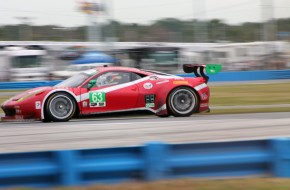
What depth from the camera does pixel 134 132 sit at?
813 centimetres

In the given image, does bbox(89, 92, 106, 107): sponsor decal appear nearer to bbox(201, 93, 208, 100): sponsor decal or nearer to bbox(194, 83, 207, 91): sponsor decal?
bbox(194, 83, 207, 91): sponsor decal

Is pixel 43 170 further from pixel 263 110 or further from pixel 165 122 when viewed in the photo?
pixel 263 110

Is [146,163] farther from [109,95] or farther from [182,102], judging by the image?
[182,102]

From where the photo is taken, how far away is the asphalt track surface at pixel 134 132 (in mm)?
7074

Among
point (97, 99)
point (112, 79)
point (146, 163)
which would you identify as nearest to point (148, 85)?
point (112, 79)

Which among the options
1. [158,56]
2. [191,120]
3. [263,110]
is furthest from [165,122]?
[158,56]

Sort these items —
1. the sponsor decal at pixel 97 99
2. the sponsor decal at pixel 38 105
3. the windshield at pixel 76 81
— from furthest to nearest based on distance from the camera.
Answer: the windshield at pixel 76 81 < the sponsor decal at pixel 97 99 < the sponsor decal at pixel 38 105

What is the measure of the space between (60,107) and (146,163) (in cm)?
588

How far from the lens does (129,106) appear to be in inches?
408

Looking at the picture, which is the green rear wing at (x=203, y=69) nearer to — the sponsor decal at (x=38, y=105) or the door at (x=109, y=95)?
the door at (x=109, y=95)

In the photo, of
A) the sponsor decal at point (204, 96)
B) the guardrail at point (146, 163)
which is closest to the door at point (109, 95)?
the sponsor decal at point (204, 96)

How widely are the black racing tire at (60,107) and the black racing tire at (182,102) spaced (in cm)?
206

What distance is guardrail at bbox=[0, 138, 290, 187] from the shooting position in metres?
4.36

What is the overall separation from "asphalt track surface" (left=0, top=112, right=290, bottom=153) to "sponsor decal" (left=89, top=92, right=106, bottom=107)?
49 centimetres
